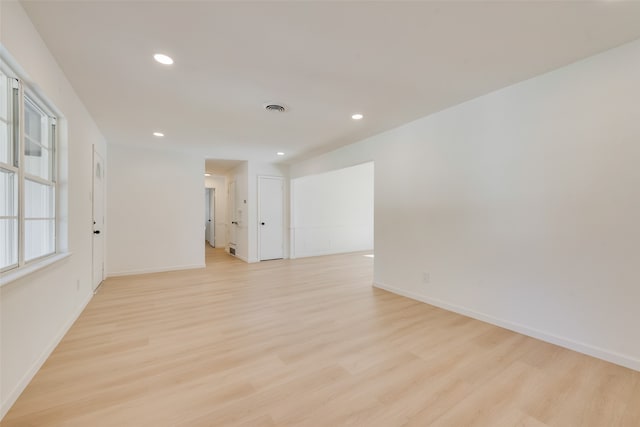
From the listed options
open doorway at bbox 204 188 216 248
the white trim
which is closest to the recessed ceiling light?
the white trim

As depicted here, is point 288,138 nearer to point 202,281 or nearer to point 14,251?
point 202,281

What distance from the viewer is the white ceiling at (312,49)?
1.71 meters

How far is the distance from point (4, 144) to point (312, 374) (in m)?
2.55

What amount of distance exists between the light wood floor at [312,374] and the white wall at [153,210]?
2124 mm

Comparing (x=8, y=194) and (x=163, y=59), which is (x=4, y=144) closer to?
(x=8, y=194)

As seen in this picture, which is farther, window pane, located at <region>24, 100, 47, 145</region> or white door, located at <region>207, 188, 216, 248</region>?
white door, located at <region>207, 188, 216, 248</region>

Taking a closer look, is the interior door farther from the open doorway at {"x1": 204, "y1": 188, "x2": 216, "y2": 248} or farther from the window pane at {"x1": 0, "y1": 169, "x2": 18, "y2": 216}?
the window pane at {"x1": 0, "y1": 169, "x2": 18, "y2": 216}

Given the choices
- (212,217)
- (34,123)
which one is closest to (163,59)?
(34,123)

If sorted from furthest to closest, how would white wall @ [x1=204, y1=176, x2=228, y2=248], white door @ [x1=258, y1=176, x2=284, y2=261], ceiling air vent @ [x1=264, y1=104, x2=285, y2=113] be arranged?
white wall @ [x1=204, y1=176, x2=228, y2=248] < white door @ [x1=258, y1=176, x2=284, y2=261] < ceiling air vent @ [x1=264, y1=104, x2=285, y2=113]

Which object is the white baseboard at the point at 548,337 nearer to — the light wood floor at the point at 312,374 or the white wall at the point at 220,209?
the light wood floor at the point at 312,374

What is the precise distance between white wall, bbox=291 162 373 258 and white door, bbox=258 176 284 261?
31 centimetres

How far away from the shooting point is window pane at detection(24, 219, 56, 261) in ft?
6.90

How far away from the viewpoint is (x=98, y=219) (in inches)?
167

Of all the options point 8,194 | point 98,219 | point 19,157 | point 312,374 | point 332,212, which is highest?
point 19,157
